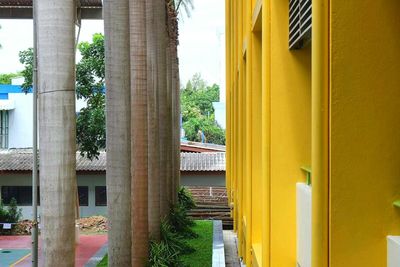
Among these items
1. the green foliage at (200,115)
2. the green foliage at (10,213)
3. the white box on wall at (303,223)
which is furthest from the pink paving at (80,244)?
the green foliage at (200,115)

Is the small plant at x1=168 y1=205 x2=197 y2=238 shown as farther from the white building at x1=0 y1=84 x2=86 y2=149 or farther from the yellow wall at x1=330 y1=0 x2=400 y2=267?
the white building at x1=0 y1=84 x2=86 y2=149

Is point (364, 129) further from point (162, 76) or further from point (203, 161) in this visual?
point (203, 161)

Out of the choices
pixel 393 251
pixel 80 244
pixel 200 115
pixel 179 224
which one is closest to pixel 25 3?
pixel 80 244

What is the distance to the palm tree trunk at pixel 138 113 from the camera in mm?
10500

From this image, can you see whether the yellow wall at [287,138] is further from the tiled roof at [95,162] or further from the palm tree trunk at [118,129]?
the tiled roof at [95,162]

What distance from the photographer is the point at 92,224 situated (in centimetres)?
2777

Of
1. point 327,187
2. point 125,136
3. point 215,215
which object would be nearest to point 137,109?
point 125,136

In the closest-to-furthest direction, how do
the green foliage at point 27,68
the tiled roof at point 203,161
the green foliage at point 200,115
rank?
1. the green foliage at point 27,68
2. the tiled roof at point 203,161
3. the green foliage at point 200,115

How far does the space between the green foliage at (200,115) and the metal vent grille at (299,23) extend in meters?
53.2

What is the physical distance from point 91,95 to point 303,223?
19.4 m

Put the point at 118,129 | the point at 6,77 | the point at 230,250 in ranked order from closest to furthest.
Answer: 1. the point at 118,129
2. the point at 230,250
3. the point at 6,77

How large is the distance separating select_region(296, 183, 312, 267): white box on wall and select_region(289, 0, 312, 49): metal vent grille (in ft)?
4.51

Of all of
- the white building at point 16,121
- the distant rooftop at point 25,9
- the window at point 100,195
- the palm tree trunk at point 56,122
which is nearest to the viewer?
the palm tree trunk at point 56,122

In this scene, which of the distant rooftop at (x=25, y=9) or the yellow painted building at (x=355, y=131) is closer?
the yellow painted building at (x=355, y=131)
